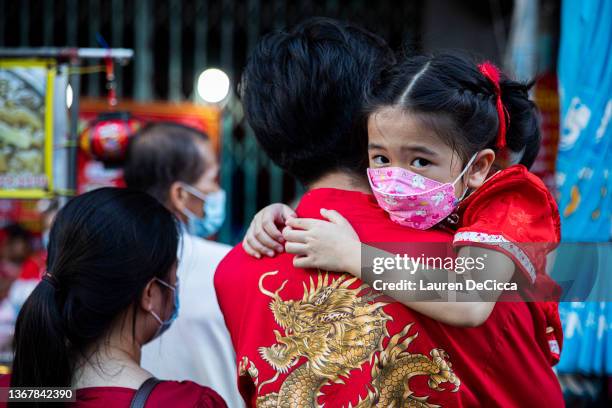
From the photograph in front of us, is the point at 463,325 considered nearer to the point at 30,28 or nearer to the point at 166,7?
the point at 166,7

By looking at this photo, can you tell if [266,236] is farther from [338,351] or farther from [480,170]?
[480,170]

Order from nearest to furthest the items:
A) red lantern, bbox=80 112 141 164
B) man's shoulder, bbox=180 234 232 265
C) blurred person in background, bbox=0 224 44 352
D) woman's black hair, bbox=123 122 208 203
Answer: man's shoulder, bbox=180 234 232 265, woman's black hair, bbox=123 122 208 203, red lantern, bbox=80 112 141 164, blurred person in background, bbox=0 224 44 352

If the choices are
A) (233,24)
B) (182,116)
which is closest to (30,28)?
(233,24)

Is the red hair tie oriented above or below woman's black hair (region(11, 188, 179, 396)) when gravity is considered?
above

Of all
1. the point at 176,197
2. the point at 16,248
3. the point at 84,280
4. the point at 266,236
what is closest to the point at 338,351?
the point at 266,236

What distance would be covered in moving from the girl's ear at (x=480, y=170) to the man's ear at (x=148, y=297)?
0.87 m

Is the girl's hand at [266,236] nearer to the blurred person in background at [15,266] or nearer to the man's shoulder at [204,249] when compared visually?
the man's shoulder at [204,249]

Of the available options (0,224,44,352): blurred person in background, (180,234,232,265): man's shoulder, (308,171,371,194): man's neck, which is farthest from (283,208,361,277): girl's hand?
(0,224,44,352): blurred person in background

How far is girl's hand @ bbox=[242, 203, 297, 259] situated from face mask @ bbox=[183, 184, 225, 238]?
1.29 metres

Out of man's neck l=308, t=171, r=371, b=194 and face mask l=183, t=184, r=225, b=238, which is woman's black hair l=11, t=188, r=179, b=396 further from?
face mask l=183, t=184, r=225, b=238

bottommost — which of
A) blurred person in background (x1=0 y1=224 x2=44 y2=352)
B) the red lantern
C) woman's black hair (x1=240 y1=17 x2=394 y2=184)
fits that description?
blurred person in background (x1=0 y1=224 x2=44 y2=352)

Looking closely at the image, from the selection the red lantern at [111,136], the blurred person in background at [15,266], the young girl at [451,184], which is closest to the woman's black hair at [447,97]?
the young girl at [451,184]

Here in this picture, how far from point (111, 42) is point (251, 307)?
521 cm

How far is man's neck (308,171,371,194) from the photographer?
5.78ft
